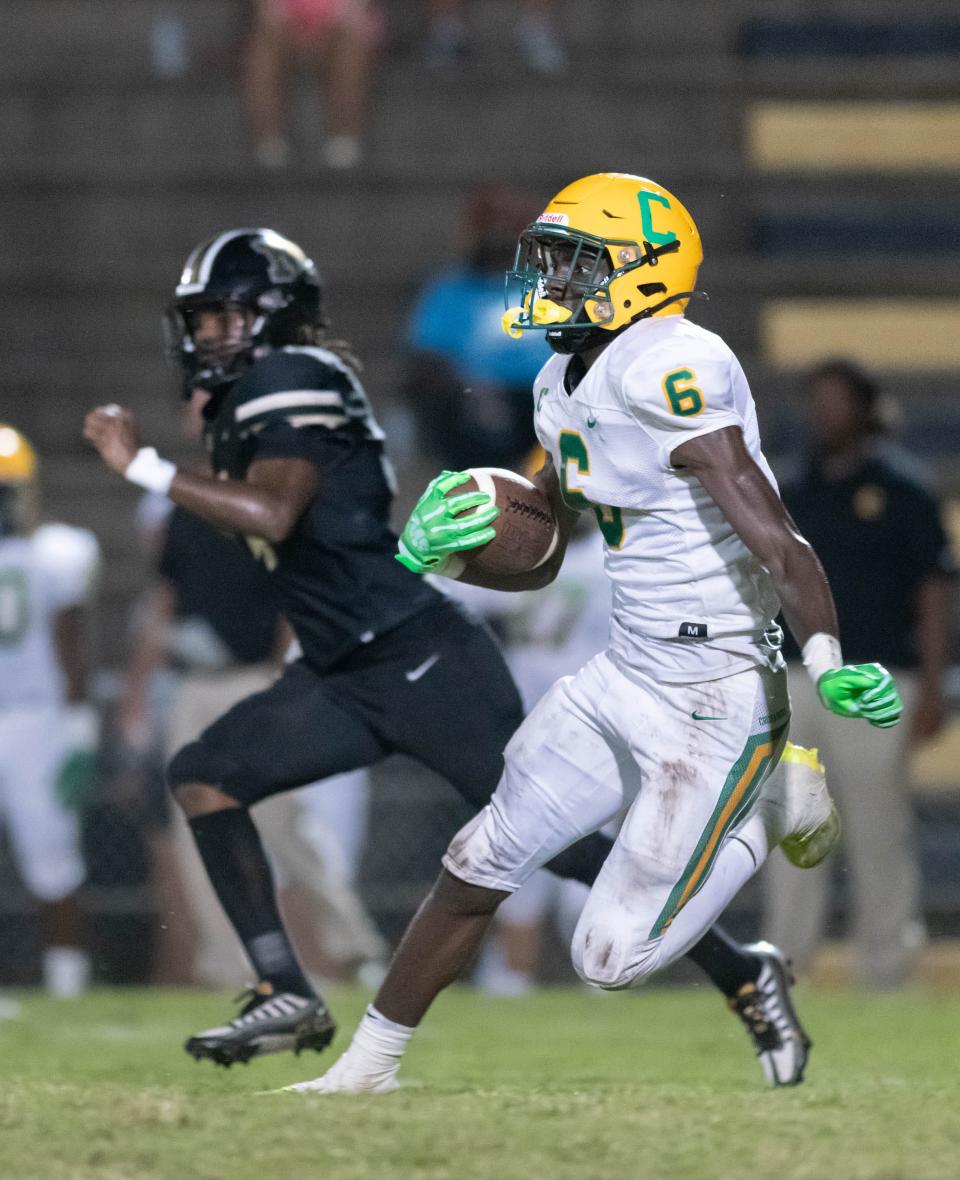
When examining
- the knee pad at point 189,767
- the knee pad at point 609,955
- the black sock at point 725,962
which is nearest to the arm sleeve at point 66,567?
the knee pad at point 189,767

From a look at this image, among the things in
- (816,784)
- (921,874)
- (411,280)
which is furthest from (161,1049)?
(411,280)

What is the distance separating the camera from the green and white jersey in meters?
4.21

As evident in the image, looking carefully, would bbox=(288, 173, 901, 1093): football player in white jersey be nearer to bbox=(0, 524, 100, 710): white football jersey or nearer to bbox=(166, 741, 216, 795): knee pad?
bbox=(166, 741, 216, 795): knee pad

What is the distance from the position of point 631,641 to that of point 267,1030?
119cm

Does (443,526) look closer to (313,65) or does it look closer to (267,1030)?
(267,1030)

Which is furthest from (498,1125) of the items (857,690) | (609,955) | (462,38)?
(462,38)

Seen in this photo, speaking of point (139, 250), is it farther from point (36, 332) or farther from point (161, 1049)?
point (161, 1049)

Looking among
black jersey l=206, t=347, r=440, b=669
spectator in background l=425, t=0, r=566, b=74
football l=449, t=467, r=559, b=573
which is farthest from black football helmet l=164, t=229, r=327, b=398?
spectator in background l=425, t=0, r=566, b=74

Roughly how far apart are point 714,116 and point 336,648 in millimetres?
8143

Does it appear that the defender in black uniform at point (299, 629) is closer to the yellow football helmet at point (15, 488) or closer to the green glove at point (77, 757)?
the green glove at point (77, 757)

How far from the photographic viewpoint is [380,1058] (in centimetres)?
454

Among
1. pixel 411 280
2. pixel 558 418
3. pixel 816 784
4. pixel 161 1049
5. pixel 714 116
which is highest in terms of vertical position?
pixel 714 116

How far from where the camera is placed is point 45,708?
8.52 m

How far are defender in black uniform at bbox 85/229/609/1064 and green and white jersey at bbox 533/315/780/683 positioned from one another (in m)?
0.71
